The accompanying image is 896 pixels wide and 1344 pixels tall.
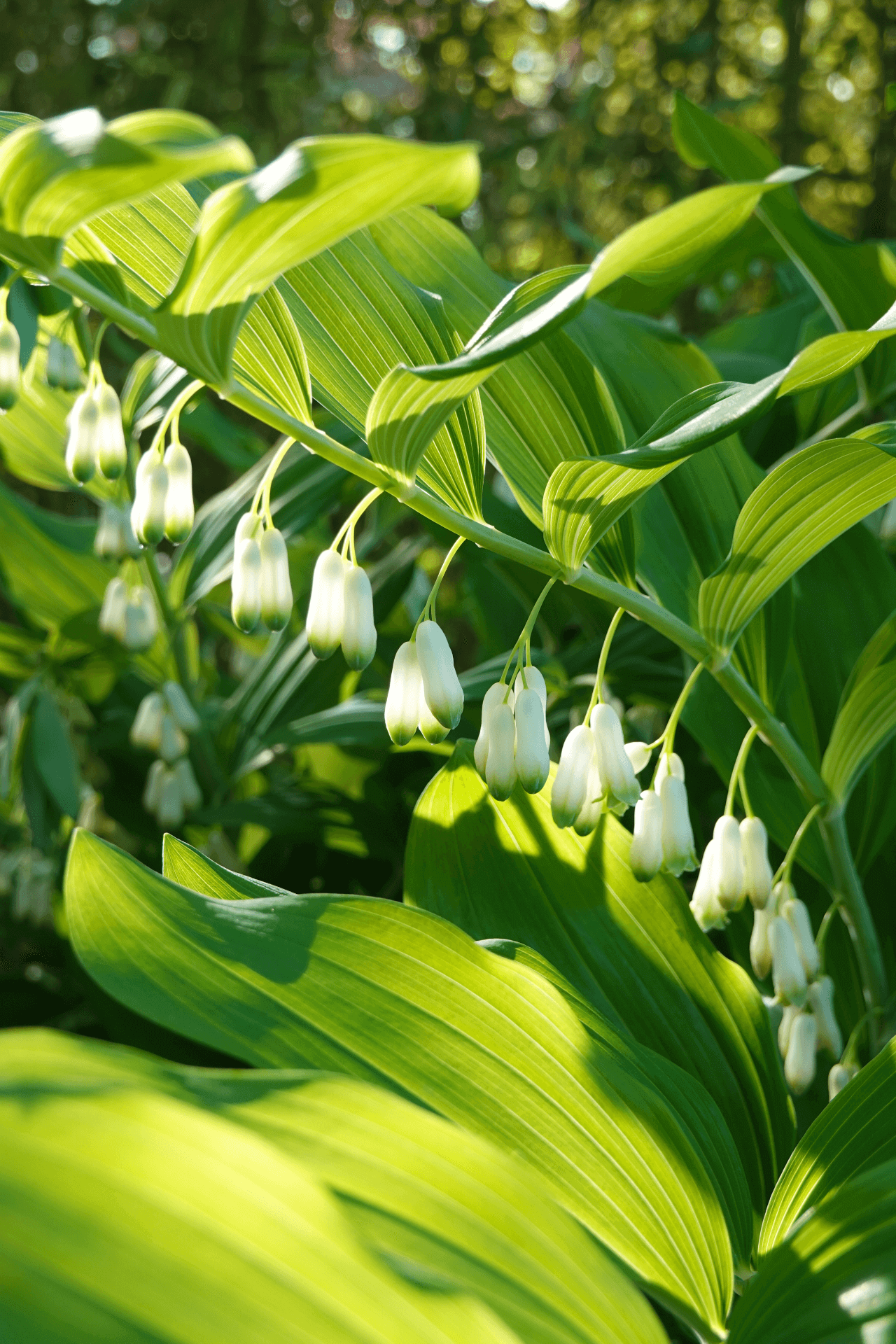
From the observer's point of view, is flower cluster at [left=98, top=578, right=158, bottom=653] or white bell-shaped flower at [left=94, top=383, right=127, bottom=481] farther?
flower cluster at [left=98, top=578, right=158, bottom=653]

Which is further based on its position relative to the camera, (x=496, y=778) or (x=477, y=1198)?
(x=496, y=778)

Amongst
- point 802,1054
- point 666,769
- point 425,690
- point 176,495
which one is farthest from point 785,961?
point 176,495

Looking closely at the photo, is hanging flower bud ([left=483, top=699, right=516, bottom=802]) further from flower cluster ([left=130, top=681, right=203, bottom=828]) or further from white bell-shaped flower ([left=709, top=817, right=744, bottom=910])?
flower cluster ([left=130, top=681, right=203, bottom=828])

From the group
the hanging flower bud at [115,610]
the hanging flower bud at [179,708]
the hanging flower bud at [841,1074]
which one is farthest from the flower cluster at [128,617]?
the hanging flower bud at [841,1074]

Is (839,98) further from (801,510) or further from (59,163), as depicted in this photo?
(59,163)

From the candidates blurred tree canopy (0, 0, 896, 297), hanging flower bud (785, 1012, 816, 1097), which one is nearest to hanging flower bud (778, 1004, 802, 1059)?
hanging flower bud (785, 1012, 816, 1097)

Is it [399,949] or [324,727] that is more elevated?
[399,949]

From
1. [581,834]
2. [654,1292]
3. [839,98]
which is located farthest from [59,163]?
[839,98]

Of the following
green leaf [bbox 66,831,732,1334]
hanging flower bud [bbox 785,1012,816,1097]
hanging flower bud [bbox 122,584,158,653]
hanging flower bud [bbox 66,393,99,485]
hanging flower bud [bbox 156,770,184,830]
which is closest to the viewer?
green leaf [bbox 66,831,732,1334]
